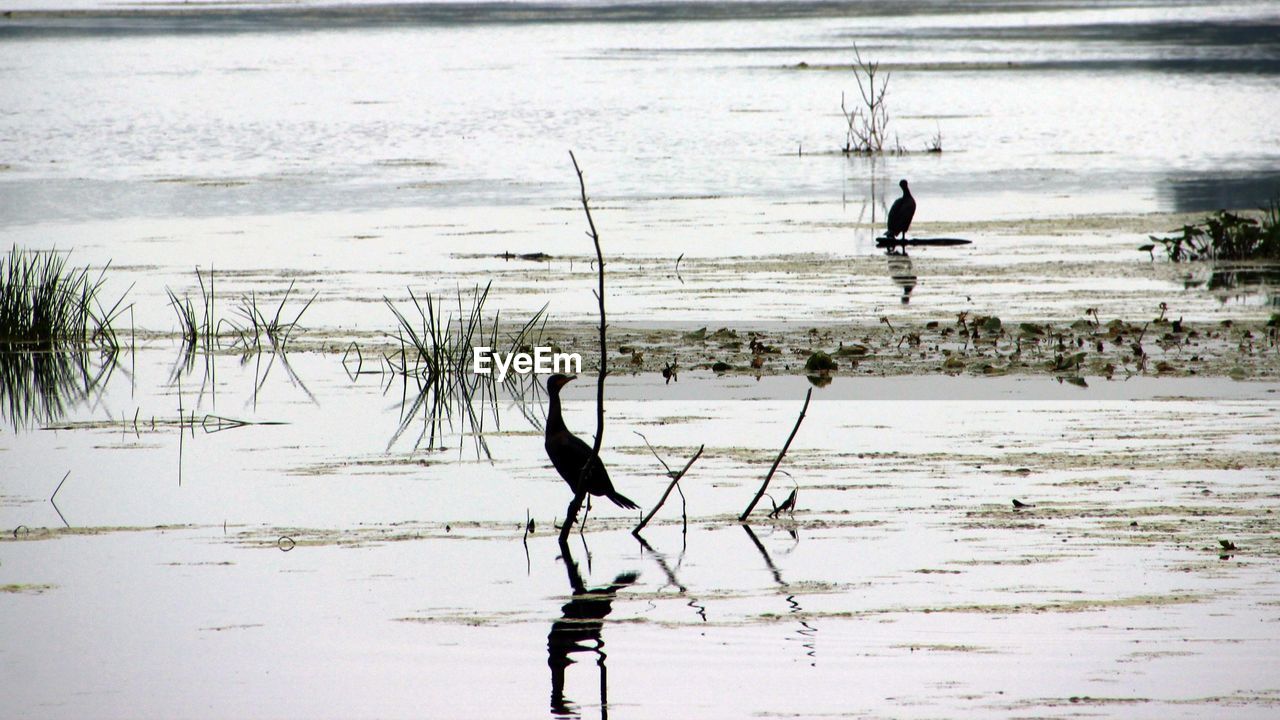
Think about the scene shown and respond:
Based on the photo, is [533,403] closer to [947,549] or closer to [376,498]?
[376,498]

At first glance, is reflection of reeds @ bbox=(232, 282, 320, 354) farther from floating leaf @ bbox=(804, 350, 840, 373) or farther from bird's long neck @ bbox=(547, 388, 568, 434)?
bird's long neck @ bbox=(547, 388, 568, 434)

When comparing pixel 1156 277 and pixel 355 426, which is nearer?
pixel 355 426

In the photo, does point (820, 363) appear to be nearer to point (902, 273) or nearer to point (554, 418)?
point (554, 418)

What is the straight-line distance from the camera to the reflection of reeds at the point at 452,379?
37.3ft

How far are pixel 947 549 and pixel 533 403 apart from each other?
4.63m

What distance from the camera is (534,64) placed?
62562 mm

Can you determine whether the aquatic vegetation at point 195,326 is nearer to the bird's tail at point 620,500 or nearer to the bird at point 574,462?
the bird at point 574,462

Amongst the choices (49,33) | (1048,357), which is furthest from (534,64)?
(1048,357)

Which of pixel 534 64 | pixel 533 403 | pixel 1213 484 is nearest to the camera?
pixel 1213 484

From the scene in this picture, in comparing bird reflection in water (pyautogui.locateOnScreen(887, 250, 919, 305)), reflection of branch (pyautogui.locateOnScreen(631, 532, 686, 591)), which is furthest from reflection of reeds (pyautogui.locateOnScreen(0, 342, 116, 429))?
bird reflection in water (pyautogui.locateOnScreen(887, 250, 919, 305))

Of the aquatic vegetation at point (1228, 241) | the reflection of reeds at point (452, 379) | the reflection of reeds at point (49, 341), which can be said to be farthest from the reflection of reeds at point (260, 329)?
the aquatic vegetation at point (1228, 241)

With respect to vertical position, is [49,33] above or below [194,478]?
above

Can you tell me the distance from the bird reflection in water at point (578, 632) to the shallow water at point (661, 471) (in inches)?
0.9

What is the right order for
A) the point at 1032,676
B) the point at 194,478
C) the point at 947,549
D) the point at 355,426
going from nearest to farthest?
1. the point at 1032,676
2. the point at 947,549
3. the point at 194,478
4. the point at 355,426
